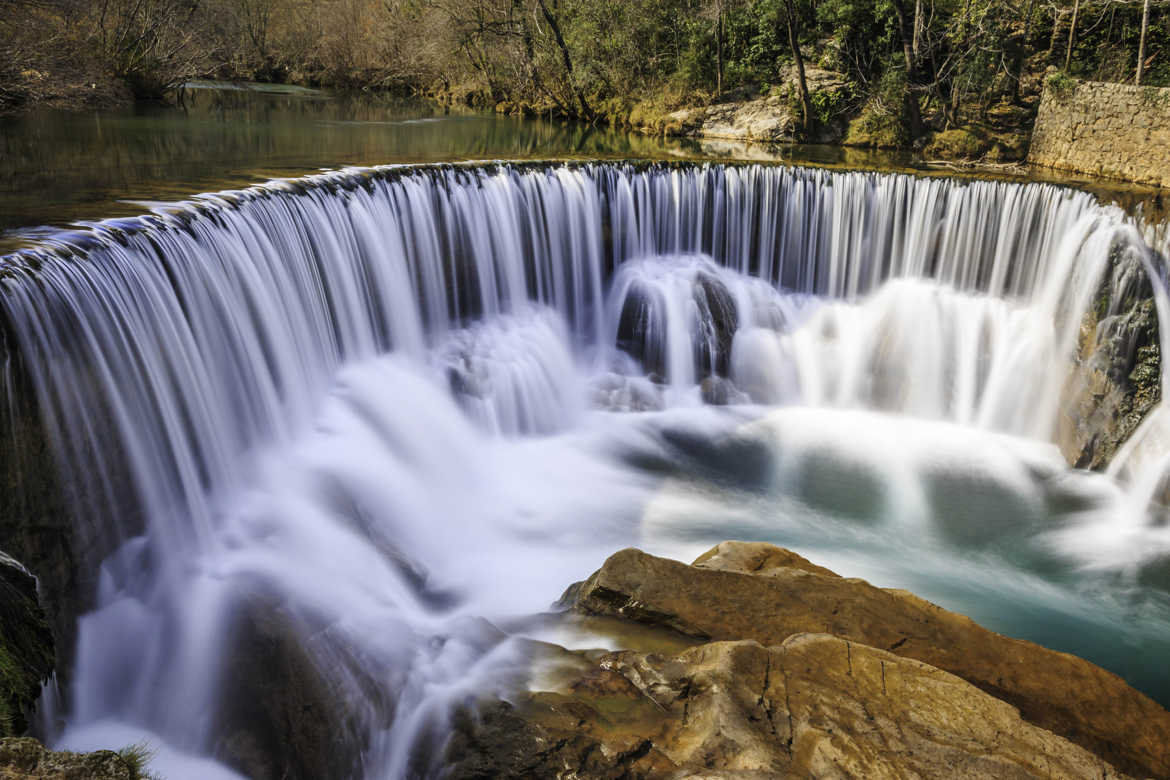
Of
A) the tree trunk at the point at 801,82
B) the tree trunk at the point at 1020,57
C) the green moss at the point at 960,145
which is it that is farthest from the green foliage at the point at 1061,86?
the tree trunk at the point at 801,82

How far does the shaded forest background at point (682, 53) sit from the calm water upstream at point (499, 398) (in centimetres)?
504

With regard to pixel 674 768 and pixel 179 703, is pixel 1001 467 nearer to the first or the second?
pixel 674 768

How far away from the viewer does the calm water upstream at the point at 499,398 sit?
5301 millimetres

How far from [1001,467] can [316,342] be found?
25.1ft

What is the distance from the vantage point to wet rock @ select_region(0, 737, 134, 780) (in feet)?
8.08

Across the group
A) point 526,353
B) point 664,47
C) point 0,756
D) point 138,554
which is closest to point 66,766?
point 0,756

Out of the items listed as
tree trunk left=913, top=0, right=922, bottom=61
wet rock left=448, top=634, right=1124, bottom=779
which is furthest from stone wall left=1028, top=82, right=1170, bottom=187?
wet rock left=448, top=634, right=1124, bottom=779

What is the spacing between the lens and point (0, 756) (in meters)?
2.47

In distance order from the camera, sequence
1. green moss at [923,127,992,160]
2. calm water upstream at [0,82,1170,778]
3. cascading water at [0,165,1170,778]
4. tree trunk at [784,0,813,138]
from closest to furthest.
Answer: cascading water at [0,165,1170,778]
calm water upstream at [0,82,1170,778]
green moss at [923,127,992,160]
tree trunk at [784,0,813,138]

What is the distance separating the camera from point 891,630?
195 inches

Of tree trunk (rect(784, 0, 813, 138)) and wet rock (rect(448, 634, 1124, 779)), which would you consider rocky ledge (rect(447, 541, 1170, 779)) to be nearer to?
wet rock (rect(448, 634, 1124, 779))

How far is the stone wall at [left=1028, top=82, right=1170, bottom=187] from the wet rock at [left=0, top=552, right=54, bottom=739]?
595 inches

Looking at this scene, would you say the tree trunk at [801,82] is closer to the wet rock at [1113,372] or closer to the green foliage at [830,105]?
the green foliage at [830,105]

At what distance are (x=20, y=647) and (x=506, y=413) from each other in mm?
6568
